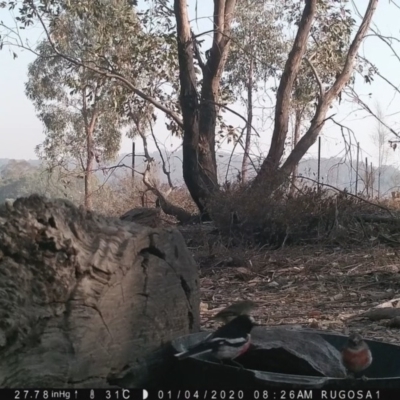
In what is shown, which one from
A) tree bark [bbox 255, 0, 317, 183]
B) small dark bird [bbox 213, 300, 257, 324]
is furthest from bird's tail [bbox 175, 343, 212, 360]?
tree bark [bbox 255, 0, 317, 183]

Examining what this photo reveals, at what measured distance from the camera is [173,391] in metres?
2.53

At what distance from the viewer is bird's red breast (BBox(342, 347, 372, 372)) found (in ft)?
7.83

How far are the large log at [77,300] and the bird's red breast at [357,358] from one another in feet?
2.24

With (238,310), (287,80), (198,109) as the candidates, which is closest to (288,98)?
(287,80)

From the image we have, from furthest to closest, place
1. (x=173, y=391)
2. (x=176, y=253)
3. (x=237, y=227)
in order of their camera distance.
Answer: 1. (x=237, y=227)
2. (x=176, y=253)
3. (x=173, y=391)

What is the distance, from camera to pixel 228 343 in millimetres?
2457

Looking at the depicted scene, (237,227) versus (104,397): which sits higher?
(237,227)

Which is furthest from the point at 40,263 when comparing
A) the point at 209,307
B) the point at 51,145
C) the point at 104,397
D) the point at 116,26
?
the point at 51,145

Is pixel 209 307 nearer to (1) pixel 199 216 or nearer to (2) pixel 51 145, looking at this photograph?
(1) pixel 199 216

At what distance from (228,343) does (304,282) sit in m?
3.38

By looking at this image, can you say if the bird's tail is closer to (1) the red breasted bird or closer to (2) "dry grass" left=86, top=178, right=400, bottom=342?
(1) the red breasted bird

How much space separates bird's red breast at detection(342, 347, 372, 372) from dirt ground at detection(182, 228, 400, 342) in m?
1.45

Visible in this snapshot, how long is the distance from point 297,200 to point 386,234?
1018mm

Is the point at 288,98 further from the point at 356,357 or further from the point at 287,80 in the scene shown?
the point at 356,357
